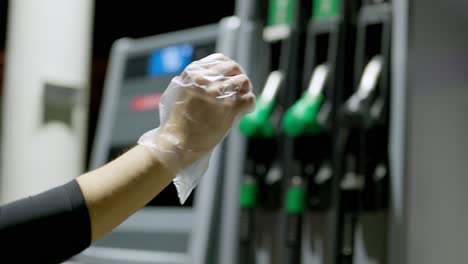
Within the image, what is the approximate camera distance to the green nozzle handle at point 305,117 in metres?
1.66

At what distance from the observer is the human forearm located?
1.09 meters

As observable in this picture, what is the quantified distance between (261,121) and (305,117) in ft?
Result: 0.52

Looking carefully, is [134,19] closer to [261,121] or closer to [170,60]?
[170,60]

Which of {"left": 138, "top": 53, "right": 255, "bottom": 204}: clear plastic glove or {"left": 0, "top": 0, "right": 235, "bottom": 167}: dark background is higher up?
{"left": 0, "top": 0, "right": 235, "bottom": 167}: dark background

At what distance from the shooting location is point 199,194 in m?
1.95

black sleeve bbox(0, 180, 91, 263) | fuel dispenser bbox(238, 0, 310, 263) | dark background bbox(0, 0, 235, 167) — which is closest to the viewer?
black sleeve bbox(0, 180, 91, 263)

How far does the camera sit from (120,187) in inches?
43.2

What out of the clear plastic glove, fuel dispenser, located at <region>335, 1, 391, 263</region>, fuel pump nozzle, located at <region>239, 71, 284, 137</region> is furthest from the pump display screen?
the clear plastic glove

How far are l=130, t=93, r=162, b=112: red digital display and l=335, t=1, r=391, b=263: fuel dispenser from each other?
30.5 inches

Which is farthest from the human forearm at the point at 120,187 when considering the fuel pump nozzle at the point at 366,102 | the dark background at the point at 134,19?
the dark background at the point at 134,19

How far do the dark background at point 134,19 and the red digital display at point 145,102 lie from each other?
5.66 ft

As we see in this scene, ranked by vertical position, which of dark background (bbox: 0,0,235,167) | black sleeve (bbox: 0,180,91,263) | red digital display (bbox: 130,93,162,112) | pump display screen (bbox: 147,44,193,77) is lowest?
black sleeve (bbox: 0,180,91,263)

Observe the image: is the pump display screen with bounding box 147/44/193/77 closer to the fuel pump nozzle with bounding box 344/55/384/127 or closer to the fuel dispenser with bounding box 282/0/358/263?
the fuel dispenser with bounding box 282/0/358/263

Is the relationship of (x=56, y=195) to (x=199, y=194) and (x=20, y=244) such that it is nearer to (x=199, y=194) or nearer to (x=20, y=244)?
(x=20, y=244)
